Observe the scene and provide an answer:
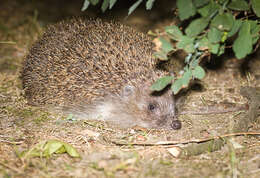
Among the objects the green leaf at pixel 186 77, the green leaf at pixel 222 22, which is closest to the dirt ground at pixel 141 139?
the green leaf at pixel 186 77

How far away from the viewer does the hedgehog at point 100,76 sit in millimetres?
4871

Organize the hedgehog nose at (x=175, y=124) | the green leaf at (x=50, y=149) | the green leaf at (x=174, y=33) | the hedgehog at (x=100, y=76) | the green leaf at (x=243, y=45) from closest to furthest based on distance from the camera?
1. the green leaf at (x=243, y=45)
2. the green leaf at (x=174, y=33)
3. the green leaf at (x=50, y=149)
4. the hedgehog nose at (x=175, y=124)
5. the hedgehog at (x=100, y=76)

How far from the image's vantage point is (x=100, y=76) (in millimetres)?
4895

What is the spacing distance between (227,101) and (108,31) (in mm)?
2068

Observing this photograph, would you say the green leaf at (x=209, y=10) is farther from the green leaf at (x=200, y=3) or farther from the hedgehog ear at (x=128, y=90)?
the hedgehog ear at (x=128, y=90)

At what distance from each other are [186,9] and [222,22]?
352mm

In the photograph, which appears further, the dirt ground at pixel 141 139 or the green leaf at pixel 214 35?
the dirt ground at pixel 141 139

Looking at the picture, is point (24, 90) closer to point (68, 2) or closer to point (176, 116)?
point (176, 116)

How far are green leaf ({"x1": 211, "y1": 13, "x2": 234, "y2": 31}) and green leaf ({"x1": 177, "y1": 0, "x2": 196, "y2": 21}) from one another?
0.21 meters

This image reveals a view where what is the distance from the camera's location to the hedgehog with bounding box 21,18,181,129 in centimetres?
487

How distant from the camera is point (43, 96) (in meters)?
5.20

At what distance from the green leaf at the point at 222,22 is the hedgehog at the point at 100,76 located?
5.87 feet

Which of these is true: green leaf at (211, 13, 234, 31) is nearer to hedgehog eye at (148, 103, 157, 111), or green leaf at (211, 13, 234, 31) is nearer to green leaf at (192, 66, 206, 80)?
green leaf at (192, 66, 206, 80)

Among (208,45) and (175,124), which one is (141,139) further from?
(208,45)
